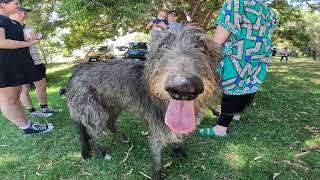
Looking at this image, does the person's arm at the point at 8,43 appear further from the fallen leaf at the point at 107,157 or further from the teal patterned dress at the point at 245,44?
the teal patterned dress at the point at 245,44

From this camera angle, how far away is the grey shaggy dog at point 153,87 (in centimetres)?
269

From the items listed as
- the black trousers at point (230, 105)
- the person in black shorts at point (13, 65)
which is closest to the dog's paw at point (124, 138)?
the black trousers at point (230, 105)

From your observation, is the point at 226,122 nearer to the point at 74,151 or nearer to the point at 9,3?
the point at 74,151

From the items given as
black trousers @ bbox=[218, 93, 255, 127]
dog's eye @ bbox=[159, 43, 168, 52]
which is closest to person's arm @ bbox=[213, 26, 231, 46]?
black trousers @ bbox=[218, 93, 255, 127]

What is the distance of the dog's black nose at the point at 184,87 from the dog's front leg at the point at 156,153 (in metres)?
1.21

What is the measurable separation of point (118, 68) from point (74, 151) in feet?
5.09

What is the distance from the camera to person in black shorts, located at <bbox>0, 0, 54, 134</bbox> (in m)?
4.94

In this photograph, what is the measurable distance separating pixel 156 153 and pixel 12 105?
2.77 meters

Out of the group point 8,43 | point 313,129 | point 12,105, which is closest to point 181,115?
point 8,43

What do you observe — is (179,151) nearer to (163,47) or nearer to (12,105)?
(163,47)

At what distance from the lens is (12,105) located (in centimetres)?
527

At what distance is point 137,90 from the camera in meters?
3.80

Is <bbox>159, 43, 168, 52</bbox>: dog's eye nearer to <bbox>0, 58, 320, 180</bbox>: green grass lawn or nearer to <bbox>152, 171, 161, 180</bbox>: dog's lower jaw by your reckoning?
<bbox>152, 171, 161, 180</bbox>: dog's lower jaw

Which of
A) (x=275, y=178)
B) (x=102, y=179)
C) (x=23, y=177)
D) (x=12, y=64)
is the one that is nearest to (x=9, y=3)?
(x=12, y=64)
